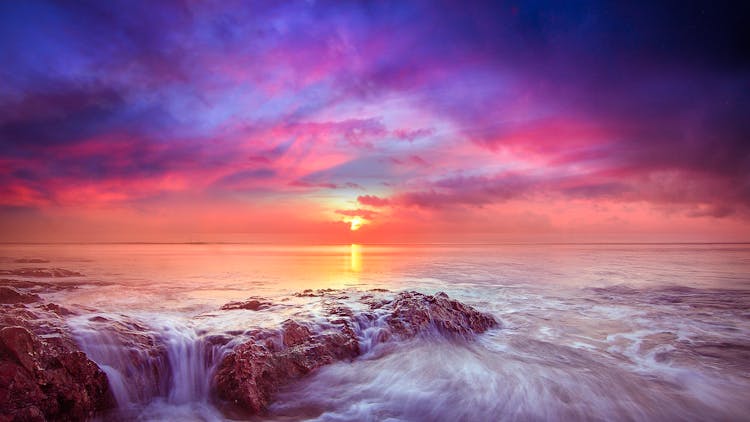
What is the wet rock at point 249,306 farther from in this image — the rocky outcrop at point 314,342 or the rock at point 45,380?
the rock at point 45,380

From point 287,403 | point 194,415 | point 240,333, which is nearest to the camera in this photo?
point 194,415

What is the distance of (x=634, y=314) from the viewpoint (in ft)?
37.0

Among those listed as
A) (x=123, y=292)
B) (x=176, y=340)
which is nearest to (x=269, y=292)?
(x=123, y=292)

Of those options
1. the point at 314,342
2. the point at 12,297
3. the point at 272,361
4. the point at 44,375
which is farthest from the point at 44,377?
the point at 12,297

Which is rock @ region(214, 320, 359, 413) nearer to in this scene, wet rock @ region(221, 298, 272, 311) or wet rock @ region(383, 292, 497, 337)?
wet rock @ region(383, 292, 497, 337)

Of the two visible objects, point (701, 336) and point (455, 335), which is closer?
point (455, 335)

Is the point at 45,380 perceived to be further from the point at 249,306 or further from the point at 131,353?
the point at 249,306

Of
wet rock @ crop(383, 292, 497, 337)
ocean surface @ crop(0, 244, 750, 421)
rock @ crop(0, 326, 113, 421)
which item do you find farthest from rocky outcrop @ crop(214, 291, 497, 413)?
rock @ crop(0, 326, 113, 421)

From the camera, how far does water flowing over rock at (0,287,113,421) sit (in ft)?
11.8

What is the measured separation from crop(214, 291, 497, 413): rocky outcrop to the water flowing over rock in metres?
1.43

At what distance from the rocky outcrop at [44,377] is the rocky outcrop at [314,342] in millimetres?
1465

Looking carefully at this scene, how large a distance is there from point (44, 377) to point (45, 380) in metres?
0.03

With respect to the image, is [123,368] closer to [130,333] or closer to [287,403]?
[130,333]

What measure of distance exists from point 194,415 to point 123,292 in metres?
10.4
